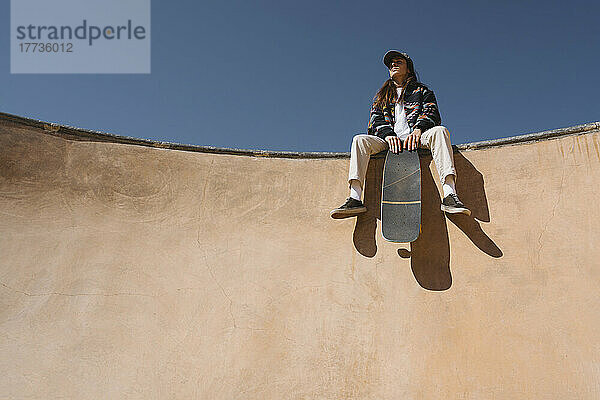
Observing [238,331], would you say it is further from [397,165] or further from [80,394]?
[397,165]

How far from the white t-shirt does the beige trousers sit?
0.20 meters

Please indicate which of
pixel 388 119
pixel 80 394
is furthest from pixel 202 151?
pixel 80 394

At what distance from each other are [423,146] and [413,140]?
7.2 inches

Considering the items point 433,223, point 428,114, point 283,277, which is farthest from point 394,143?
point 283,277

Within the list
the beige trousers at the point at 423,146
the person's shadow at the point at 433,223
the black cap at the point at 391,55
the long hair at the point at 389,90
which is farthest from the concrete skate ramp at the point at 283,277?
the black cap at the point at 391,55

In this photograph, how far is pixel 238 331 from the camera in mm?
4191

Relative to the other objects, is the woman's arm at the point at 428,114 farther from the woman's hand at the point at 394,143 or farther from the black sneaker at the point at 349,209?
the black sneaker at the point at 349,209

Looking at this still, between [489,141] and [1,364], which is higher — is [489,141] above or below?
above

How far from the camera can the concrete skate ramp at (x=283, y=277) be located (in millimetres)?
3809

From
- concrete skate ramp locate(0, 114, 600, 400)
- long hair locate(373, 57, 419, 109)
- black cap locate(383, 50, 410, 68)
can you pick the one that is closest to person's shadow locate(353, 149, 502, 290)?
concrete skate ramp locate(0, 114, 600, 400)

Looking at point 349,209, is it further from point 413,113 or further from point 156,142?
point 156,142

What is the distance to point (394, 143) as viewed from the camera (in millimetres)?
4758

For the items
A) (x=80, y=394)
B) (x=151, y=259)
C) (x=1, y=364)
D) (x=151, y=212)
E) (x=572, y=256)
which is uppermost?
(x=151, y=212)

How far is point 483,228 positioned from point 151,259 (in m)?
3.14
